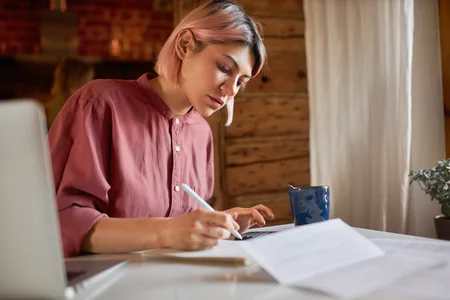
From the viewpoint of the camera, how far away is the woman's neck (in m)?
1.26

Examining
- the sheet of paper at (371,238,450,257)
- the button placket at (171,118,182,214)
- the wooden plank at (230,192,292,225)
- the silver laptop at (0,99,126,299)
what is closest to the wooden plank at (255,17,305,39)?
the wooden plank at (230,192,292,225)

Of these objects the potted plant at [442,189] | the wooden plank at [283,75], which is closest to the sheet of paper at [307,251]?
the potted plant at [442,189]

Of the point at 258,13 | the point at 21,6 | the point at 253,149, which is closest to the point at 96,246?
the point at 253,149

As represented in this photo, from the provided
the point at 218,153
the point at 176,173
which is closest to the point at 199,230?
the point at 176,173

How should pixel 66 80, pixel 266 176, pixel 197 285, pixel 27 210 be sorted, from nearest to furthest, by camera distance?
pixel 27 210 < pixel 197 285 < pixel 266 176 < pixel 66 80

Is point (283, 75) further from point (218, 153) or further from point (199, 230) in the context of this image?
point (199, 230)

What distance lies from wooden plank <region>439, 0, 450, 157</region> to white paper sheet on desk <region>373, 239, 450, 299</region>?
1.49 meters

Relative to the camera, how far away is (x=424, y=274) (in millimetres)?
715

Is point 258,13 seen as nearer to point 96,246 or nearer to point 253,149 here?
point 253,149

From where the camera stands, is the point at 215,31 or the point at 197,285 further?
the point at 215,31

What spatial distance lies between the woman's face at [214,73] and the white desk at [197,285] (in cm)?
49

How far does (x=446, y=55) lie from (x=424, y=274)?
1.80m

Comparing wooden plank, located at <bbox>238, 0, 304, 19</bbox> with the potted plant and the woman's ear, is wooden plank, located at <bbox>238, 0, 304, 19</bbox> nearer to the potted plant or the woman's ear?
the potted plant

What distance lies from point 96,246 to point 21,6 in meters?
3.39
